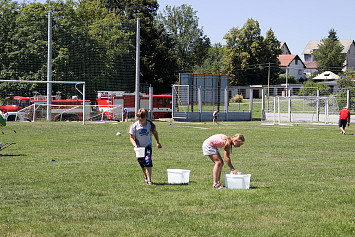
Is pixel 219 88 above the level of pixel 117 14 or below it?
below

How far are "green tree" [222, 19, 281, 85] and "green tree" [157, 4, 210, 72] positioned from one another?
5.86 metres

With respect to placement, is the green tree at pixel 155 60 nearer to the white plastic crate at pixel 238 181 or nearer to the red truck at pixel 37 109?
the red truck at pixel 37 109

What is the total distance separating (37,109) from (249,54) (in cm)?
5439

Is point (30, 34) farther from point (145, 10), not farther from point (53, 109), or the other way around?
point (145, 10)

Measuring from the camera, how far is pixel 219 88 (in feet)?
154

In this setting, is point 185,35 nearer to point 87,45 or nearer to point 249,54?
point 249,54

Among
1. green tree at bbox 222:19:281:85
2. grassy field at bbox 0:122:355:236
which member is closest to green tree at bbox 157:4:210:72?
green tree at bbox 222:19:281:85

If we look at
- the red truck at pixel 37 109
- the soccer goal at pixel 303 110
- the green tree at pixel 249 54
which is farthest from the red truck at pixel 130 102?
the green tree at pixel 249 54

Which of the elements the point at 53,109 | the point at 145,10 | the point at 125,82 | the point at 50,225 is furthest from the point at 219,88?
the point at 50,225

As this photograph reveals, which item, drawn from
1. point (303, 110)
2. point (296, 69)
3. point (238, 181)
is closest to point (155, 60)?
point (303, 110)

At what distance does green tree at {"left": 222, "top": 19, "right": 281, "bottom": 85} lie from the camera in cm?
8475

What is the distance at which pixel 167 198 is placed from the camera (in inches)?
311

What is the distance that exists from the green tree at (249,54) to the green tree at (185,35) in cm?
586

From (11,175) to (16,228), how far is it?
14.8 feet
